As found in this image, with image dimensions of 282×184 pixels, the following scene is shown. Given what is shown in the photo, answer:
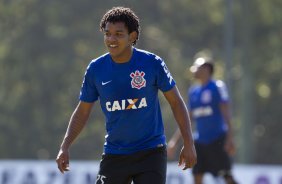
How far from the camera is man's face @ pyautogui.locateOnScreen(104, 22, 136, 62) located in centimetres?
785

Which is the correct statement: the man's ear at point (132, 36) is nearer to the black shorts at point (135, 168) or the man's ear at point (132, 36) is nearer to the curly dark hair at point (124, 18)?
the curly dark hair at point (124, 18)

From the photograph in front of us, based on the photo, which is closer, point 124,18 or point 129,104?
point 129,104

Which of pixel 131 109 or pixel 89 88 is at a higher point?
pixel 89 88

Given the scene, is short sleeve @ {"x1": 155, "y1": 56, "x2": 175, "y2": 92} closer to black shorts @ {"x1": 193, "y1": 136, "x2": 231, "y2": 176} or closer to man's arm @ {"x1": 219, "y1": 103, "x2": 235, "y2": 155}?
man's arm @ {"x1": 219, "y1": 103, "x2": 235, "y2": 155}

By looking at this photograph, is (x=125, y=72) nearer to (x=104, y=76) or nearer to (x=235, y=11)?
(x=104, y=76)

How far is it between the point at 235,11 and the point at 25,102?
8692 millimetres

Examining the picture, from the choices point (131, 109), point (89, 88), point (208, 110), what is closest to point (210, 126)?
point (208, 110)

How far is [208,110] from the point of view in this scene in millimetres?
13469

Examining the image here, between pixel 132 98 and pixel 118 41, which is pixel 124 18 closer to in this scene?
pixel 118 41

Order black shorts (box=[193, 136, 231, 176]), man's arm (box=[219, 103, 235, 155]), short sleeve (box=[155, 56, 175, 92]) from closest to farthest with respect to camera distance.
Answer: short sleeve (box=[155, 56, 175, 92]), man's arm (box=[219, 103, 235, 155]), black shorts (box=[193, 136, 231, 176])

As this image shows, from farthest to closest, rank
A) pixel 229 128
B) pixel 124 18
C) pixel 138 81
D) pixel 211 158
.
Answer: pixel 211 158, pixel 229 128, pixel 124 18, pixel 138 81

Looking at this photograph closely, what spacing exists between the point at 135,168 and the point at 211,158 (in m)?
5.70

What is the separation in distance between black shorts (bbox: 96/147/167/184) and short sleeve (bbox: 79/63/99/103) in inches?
20.7

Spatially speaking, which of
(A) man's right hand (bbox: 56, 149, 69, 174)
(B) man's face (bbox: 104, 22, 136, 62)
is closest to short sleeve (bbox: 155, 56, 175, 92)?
(B) man's face (bbox: 104, 22, 136, 62)
